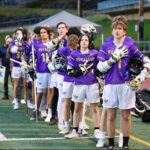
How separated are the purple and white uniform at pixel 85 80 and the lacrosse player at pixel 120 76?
1124 millimetres

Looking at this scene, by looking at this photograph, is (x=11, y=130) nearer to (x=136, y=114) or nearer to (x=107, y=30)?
(x=136, y=114)

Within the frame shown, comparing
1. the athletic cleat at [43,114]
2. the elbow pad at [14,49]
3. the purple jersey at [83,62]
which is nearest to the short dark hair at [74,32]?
the purple jersey at [83,62]

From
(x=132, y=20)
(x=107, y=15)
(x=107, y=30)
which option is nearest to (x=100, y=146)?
(x=107, y=30)

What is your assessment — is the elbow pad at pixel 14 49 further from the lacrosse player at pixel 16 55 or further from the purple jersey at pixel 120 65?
the purple jersey at pixel 120 65

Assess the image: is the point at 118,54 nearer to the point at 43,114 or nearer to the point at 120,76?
the point at 120,76

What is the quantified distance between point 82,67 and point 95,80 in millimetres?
375

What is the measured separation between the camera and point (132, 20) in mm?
58812

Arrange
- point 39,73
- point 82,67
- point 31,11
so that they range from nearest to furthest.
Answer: point 82,67, point 39,73, point 31,11

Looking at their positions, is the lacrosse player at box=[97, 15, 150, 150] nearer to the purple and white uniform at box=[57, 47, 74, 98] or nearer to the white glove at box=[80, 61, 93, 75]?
the white glove at box=[80, 61, 93, 75]

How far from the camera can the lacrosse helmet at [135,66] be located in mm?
9289

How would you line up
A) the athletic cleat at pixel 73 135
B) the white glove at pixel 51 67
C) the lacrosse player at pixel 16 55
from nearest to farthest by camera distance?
the athletic cleat at pixel 73 135
the white glove at pixel 51 67
the lacrosse player at pixel 16 55

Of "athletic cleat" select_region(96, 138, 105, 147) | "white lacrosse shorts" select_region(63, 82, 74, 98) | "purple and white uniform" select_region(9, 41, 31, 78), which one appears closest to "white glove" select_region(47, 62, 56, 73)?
"white lacrosse shorts" select_region(63, 82, 74, 98)

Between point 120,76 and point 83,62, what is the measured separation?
1386mm

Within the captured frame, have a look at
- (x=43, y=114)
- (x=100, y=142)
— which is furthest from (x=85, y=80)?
(x=43, y=114)
